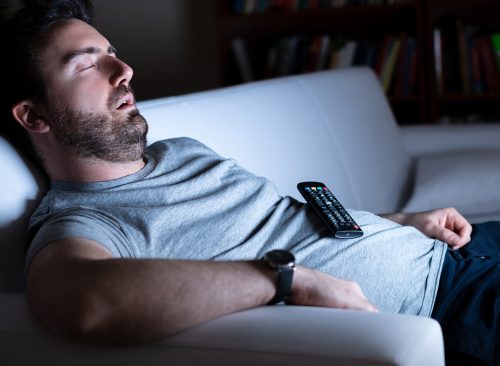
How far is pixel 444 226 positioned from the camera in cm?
178

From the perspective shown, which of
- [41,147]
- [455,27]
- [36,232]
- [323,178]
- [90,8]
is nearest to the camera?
[36,232]

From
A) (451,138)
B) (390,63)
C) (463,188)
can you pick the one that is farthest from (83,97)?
(390,63)

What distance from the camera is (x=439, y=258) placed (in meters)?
1.60

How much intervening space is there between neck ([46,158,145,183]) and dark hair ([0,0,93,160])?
64 millimetres

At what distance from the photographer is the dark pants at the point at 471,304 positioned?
4.38 feet

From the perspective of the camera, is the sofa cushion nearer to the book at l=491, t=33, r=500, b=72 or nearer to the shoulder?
the shoulder

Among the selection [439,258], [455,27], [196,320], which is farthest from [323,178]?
[455,27]

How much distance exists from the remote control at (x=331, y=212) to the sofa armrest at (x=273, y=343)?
1.34 feet

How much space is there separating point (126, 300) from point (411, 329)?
13.9 inches

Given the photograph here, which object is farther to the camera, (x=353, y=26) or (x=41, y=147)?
(x=353, y=26)

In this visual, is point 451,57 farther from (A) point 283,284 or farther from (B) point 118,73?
(A) point 283,284

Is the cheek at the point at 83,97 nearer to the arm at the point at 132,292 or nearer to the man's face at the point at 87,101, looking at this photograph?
the man's face at the point at 87,101

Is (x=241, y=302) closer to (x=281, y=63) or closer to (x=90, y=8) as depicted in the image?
(x=90, y=8)

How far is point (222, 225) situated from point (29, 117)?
407 millimetres
